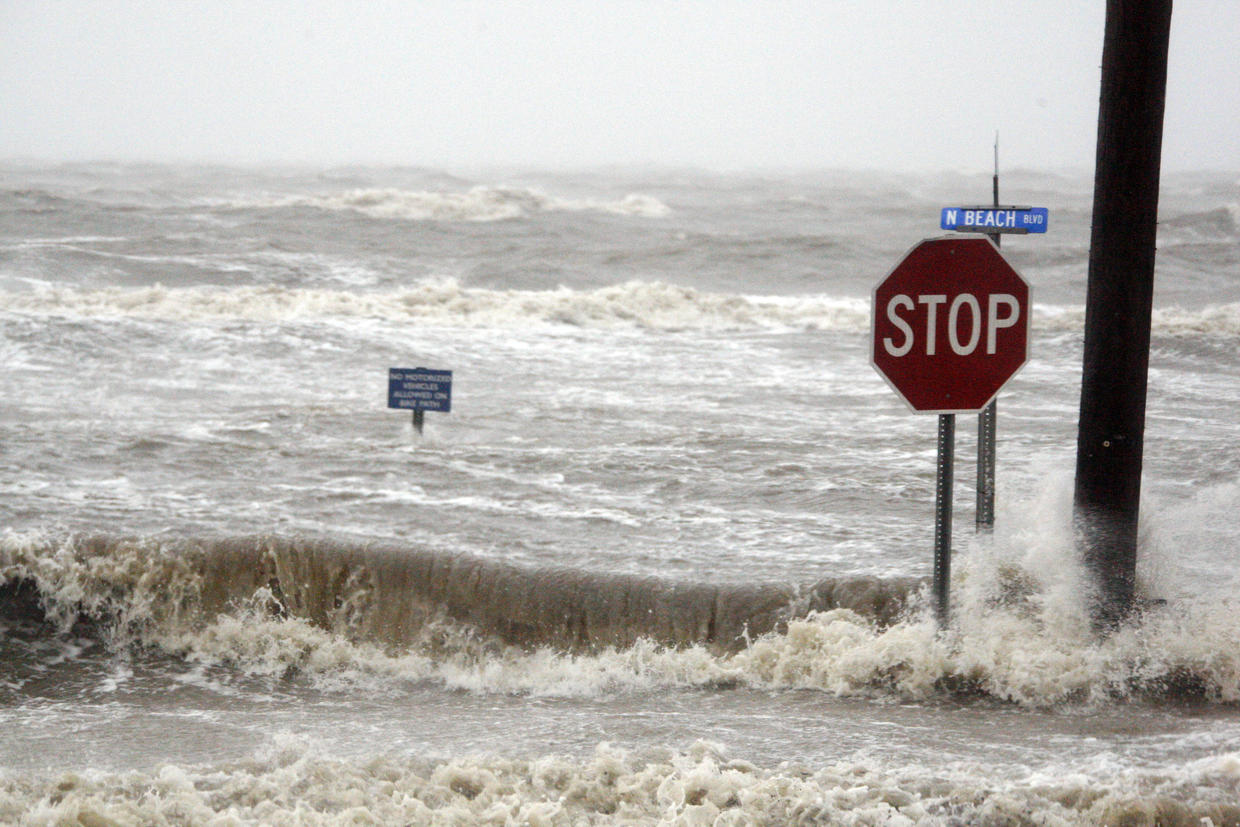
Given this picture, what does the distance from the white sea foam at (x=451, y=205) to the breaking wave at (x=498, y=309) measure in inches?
581

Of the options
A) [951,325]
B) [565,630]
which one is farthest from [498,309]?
[951,325]

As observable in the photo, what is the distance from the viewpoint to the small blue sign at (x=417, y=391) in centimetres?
1031

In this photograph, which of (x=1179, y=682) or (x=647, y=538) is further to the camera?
(x=647, y=538)

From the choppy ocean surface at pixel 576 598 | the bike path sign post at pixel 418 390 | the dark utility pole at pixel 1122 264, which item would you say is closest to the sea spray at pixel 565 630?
the choppy ocean surface at pixel 576 598

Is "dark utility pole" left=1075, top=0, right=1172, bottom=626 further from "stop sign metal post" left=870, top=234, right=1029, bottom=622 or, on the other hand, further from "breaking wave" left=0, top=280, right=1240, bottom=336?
"breaking wave" left=0, top=280, right=1240, bottom=336

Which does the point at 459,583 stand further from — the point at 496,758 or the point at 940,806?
the point at 940,806

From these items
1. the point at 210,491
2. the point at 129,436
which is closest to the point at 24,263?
the point at 129,436

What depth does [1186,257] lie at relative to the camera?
2938cm

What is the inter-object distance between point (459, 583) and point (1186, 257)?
26929 millimetres

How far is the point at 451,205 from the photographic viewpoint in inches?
1480

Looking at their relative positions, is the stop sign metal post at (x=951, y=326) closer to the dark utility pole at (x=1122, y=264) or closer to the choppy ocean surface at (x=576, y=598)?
the dark utility pole at (x=1122, y=264)

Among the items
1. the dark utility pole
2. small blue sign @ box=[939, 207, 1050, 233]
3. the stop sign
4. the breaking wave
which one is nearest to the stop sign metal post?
the stop sign

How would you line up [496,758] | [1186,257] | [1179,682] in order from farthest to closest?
[1186,257] < [1179,682] < [496,758]

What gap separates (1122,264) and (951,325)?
3.54 feet
